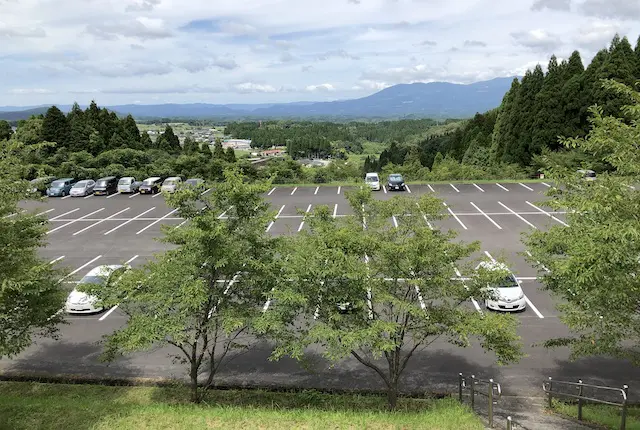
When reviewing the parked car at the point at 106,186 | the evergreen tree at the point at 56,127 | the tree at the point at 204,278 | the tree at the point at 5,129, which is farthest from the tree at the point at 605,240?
the tree at the point at 5,129

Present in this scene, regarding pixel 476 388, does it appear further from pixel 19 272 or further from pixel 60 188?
pixel 60 188

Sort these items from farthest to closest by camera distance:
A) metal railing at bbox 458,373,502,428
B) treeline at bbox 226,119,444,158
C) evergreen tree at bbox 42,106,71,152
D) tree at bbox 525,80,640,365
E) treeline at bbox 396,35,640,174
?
treeline at bbox 226,119,444,158, evergreen tree at bbox 42,106,71,152, treeline at bbox 396,35,640,174, metal railing at bbox 458,373,502,428, tree at bbox 525,80,640,365

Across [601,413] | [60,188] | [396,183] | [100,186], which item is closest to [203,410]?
[601,413]

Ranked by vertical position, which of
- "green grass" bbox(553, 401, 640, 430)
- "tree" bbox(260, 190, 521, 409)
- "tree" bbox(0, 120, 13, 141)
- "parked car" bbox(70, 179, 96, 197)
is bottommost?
"green grass" bbox(553, 401, 640, 430)

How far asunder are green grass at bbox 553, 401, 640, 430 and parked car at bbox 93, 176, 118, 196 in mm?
30678

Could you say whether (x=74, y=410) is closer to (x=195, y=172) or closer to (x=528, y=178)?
(x=195, y=172)

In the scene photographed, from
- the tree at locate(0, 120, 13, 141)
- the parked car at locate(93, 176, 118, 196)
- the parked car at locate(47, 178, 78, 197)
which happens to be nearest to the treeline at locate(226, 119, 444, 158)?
the tree at locate(0, 120, 13, 141)

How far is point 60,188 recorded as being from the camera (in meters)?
32.6

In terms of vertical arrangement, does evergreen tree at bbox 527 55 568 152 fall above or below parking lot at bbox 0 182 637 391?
above

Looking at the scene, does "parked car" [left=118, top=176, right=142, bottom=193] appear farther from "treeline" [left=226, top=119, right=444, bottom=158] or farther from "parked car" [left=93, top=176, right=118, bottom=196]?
"treeline" [left=226, top=119, right=444, bottom=158]

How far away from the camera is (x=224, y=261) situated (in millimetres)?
8797

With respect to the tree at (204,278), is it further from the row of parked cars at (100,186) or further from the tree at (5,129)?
the tree at (5,129)

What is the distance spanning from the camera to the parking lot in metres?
12.3

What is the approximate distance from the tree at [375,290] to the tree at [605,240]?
149 cm
